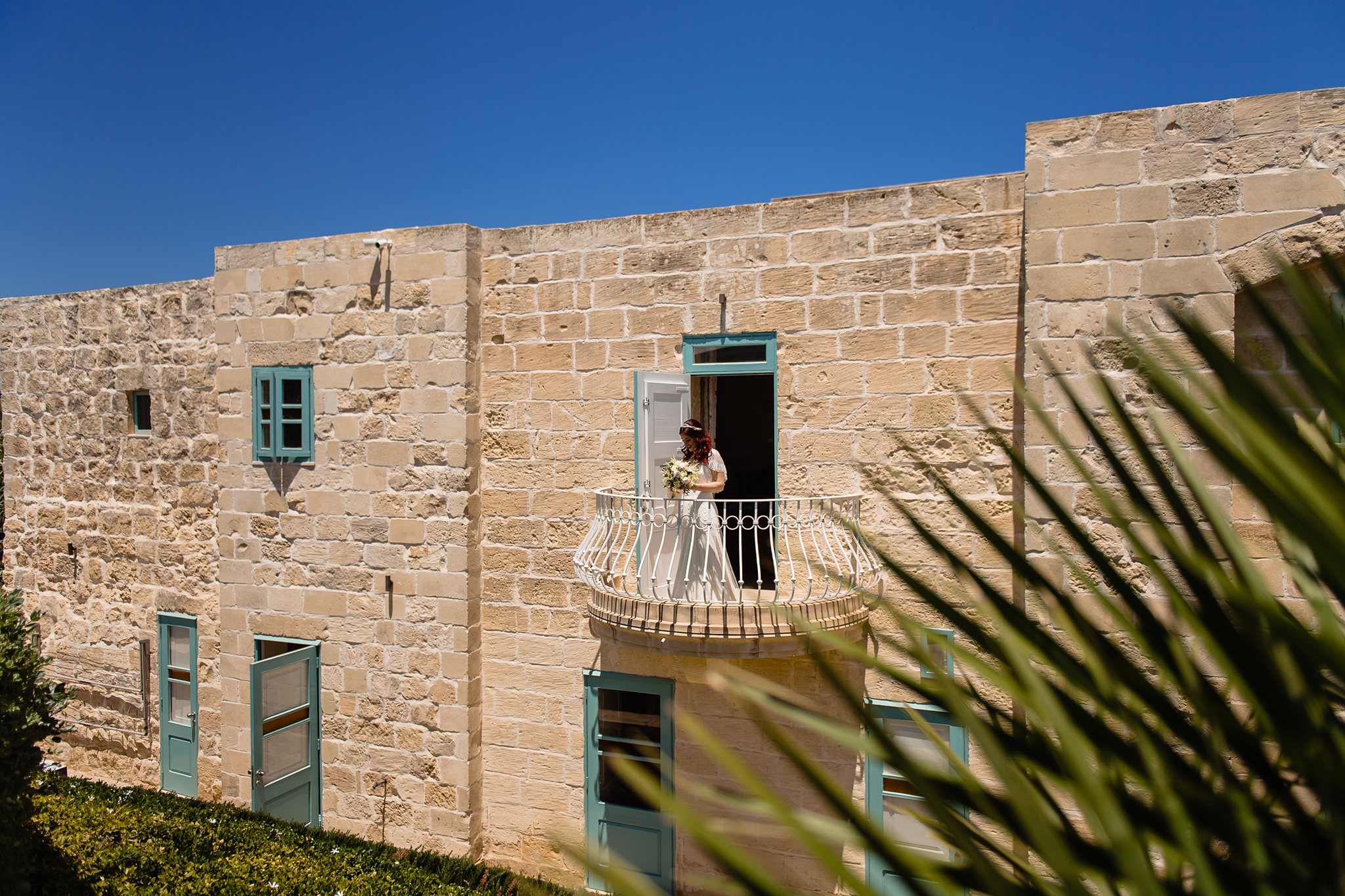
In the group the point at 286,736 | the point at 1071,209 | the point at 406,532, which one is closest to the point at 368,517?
the point at 406,532

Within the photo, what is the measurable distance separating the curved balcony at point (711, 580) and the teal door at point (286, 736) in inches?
127

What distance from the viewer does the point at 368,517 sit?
738cm

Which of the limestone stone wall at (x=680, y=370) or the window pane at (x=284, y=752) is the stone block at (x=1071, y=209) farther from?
the window pane at (x=284, y=752)

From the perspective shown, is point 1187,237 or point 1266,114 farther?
point 1187,237

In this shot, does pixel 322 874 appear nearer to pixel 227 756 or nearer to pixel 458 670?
pixel 458 670

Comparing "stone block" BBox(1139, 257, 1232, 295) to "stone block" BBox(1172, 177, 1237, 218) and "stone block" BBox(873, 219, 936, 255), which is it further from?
"stone block" BBox(873, 219, 936, 255)

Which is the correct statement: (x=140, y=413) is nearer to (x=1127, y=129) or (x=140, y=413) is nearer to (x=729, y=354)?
(x=729, y=354)

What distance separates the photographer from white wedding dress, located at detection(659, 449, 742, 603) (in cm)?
551

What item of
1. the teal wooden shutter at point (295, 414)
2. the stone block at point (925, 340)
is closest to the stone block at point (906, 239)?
the stone block at point (925, 340)

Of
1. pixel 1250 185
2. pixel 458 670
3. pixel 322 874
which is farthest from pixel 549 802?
pixel 1250 185

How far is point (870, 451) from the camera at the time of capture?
6164 mm

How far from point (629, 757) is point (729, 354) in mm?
3546

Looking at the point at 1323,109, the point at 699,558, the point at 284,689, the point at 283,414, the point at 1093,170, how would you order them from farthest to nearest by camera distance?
the point at 283,414, the point at 284,689, the point at 699,558, the point at 1093,170, the point at 1323,109

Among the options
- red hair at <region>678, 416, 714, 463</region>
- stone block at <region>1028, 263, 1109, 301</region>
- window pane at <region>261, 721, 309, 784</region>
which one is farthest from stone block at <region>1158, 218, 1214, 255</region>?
window pane at <region>261, 721, 309, 784</region>
